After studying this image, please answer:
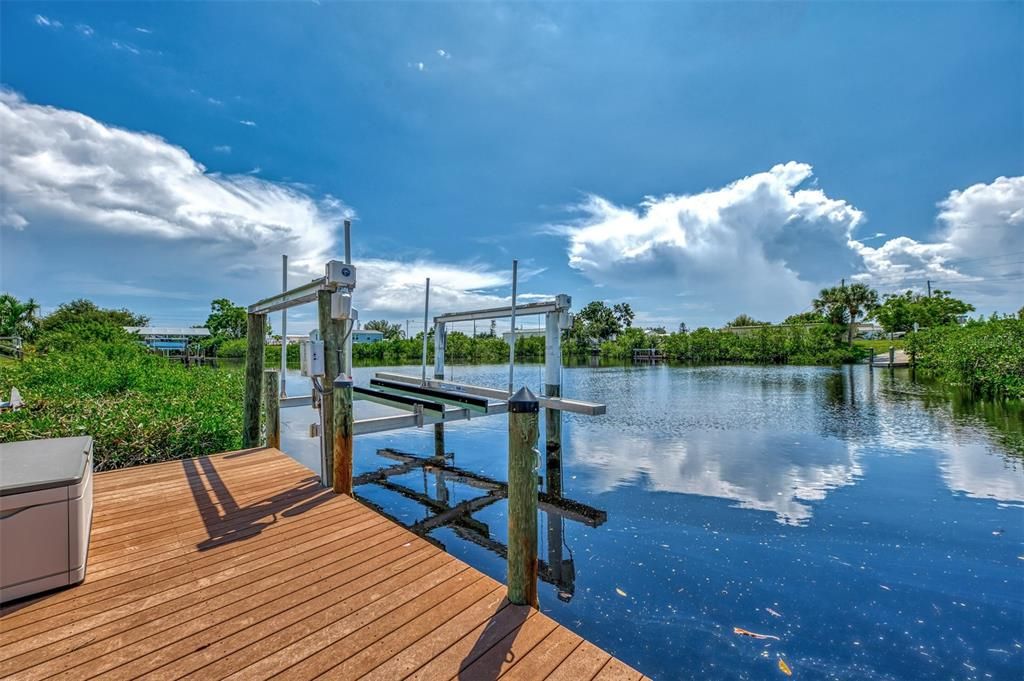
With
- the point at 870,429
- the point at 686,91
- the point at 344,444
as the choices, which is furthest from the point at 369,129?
the point at 870,429

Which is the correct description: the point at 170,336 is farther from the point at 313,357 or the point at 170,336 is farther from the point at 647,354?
the point at 313,357

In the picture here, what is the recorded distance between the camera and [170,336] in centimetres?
4953

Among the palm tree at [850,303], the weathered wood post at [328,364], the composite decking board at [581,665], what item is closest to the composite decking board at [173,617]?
the composite decking board at [581,665]

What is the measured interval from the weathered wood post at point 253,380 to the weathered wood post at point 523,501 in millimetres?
5074

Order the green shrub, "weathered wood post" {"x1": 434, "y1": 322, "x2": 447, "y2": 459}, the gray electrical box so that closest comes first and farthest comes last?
the gray electrical box → "weathered wood post" {"x1": 434, "y1": 322, "x2": 447, "y2": 459} → the green shrub

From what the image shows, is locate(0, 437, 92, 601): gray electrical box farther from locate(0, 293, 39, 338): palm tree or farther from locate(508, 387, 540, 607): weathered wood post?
locate(0, 293, 39, 338): palm tree

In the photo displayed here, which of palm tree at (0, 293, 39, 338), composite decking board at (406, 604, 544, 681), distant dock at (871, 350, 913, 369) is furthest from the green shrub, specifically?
palm tree at (0, 293, 39, 338)

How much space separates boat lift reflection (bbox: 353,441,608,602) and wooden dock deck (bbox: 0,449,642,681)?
4.95ft

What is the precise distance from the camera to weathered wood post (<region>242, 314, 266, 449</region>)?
19.4 ft

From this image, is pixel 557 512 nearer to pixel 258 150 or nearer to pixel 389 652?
pixel 389 652

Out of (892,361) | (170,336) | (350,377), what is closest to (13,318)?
(170,336)

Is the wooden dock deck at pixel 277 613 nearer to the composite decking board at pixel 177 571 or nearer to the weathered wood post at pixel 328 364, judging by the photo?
the composite decking board at pixel 177 571

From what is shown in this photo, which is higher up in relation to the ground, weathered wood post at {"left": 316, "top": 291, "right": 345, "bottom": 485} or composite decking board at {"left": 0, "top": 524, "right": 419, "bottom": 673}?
weathered wood post at {"left": 316, "top": 291, "right": 345, "bottom": 485}

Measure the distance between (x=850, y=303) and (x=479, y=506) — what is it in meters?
52.8
